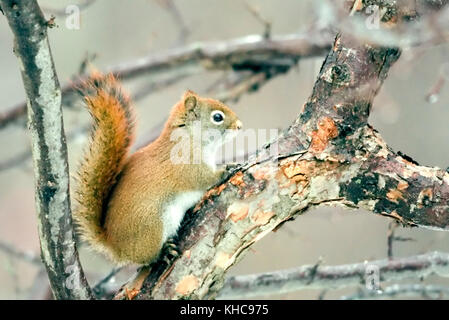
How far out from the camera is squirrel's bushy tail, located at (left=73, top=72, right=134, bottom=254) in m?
1.62

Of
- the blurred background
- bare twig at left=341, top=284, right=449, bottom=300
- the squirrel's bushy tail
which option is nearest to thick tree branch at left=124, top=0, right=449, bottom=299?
the squirrel's bushy tail

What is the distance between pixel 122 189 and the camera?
65.7 inches

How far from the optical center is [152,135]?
2541 millimetres

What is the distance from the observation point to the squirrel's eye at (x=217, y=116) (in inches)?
75.6

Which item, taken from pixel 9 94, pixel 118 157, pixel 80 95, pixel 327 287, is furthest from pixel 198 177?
pixel 9 94

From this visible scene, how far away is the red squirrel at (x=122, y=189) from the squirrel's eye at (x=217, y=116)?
0.23 meters

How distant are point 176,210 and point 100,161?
238 mm

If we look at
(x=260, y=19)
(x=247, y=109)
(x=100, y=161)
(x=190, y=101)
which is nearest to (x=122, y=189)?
(x=100, y=161)

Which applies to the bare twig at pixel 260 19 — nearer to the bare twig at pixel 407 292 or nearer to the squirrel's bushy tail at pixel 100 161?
the squirrel's bushy tail at pixel 100 161

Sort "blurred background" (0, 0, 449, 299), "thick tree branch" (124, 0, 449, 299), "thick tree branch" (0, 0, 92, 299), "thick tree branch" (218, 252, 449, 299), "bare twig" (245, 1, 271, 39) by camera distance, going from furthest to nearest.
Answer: "blurred background" (0, 0, 449, 299) < "bare twig" (245, 1, 271, 39) < "thick tree branch" (218, 252, 449, 299) < "thick tree branch" (124, 0, 449, 299) < "thick tree branch" (0, 0, 92, 299)

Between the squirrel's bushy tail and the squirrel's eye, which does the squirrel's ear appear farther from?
the squirrel's bushy tail

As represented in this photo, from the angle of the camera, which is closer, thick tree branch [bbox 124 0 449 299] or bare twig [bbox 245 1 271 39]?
thick tree branch [bbox 124 0 449 299]

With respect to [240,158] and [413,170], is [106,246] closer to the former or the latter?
[240,158]

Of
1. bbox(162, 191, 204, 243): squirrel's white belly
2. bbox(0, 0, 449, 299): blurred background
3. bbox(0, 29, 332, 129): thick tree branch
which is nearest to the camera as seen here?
bbox(162, 191, 204, 243): squirrel's white belly
